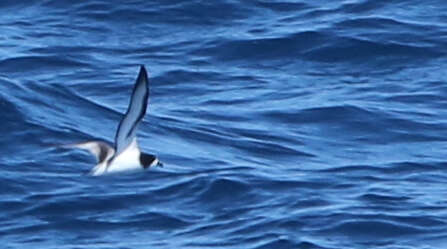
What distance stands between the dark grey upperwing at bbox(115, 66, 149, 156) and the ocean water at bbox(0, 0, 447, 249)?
1.03 metres

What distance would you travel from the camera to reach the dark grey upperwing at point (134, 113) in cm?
1259

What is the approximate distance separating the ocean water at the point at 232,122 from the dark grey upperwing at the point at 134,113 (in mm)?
1028

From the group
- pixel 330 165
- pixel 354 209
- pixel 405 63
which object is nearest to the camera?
pixel 354 209

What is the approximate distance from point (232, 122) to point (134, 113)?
4.69m

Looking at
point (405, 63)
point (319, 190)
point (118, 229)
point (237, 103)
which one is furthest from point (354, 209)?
point (405, 63)

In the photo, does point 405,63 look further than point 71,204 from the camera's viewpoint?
Yes

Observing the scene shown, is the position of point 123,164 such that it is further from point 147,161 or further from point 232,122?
point 232,122

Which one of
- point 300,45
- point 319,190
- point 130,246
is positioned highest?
point 300,45

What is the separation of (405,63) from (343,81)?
0.99 meters

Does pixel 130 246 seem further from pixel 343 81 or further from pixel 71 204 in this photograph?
pixel 343 81

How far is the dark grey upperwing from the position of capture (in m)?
12.6

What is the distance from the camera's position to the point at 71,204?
14969 millimetres

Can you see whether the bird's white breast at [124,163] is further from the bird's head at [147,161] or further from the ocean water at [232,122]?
the ocean water at [232,122]

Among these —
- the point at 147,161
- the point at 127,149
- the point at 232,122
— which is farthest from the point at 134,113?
the point at 232,122
